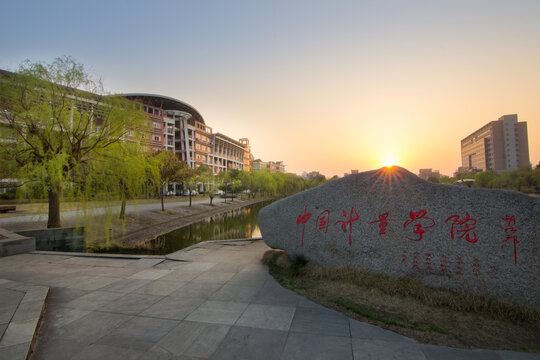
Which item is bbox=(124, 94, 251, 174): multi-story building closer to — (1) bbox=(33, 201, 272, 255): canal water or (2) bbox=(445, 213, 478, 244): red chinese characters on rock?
(1) bbox=(33, 201, 272, 255): canal water

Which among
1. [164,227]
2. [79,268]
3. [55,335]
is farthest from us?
[164,227]

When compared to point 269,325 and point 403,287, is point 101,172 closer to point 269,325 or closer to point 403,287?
point 269,325

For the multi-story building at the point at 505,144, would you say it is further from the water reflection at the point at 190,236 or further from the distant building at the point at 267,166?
the water reflection at the point at 190,236

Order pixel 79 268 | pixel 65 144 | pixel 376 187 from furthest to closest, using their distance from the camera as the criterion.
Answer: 1. pixel 65 144
2. pixel 79 268
3. pixel 376 187

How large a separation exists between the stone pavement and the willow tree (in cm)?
→ 414

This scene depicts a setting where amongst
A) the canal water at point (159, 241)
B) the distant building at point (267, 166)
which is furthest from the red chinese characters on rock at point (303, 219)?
the distant building at point (267, 166)

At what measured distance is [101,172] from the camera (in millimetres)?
9305

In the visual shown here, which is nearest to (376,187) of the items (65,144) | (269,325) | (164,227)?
(269,325)

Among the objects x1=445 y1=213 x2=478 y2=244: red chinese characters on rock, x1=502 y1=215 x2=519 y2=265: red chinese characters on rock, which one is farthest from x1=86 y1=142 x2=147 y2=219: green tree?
x1=502 y1=215 x2=519 y2=265: red chinese characters on rock

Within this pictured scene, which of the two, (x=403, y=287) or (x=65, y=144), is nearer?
(x=403, y=287)

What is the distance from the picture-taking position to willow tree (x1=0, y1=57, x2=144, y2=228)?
8.20 meters

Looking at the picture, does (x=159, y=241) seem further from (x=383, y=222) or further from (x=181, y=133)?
(x=181, y=133)

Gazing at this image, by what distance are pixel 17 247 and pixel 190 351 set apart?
7.37 metres

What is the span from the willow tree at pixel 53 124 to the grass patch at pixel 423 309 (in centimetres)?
820
